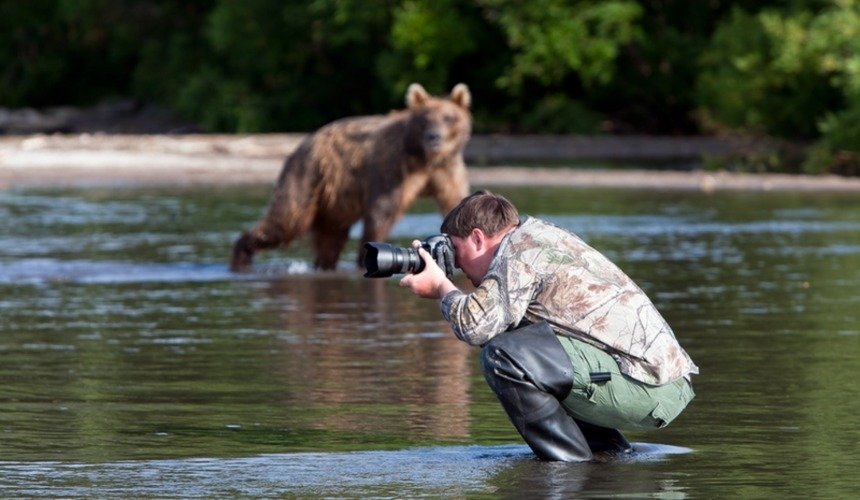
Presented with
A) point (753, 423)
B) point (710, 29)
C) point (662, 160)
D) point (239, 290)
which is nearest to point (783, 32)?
point (662, 160)

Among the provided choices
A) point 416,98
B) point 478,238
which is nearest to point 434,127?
point 416,98

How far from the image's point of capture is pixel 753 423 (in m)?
7.52

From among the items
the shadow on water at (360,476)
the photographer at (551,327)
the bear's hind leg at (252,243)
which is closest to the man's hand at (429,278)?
the photographer at (551,327)

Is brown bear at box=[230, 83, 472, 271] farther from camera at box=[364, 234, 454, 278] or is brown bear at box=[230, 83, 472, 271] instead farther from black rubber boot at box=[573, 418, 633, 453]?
camera at box=[364, 234, 454, 278]

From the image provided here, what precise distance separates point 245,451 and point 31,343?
3.69 metres

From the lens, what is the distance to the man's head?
633cm

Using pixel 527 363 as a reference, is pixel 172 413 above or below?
below

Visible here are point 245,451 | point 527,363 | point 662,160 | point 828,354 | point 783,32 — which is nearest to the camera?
point 527,363

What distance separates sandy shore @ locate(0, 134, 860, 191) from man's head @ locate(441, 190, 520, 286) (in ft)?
61.7

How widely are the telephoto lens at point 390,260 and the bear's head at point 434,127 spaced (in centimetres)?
848

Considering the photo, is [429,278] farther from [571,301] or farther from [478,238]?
[571,301]

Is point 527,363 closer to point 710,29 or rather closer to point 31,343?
point 31,343

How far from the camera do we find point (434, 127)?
1480 centimetres

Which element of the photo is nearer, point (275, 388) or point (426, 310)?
point (275, 388)
